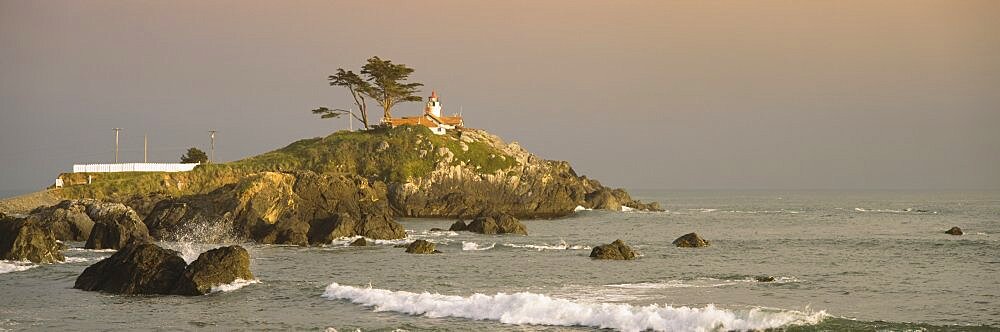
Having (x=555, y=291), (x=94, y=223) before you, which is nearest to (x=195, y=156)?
(x=94, y=223)

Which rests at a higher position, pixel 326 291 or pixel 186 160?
Result: pixel 186 160

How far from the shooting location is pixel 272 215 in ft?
220

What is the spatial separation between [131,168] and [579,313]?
7168 cm

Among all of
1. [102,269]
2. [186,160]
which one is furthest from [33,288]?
[186,160]

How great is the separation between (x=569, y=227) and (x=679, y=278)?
137ft

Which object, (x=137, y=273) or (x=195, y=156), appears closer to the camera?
(x=137, y=273)

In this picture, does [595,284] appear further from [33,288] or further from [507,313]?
[33,288]

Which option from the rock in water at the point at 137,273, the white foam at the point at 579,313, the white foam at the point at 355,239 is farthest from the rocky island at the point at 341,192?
the white foam at the point at 579,313

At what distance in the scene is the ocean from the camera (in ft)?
91.2

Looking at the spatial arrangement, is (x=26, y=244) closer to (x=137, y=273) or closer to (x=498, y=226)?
(x=137, y=273)

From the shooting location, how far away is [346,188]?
80.1m

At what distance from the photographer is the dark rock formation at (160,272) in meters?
33.4

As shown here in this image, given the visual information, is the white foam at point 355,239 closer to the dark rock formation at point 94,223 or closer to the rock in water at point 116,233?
the rock in water at point 116,233

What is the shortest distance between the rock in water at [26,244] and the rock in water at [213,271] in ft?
40.9
